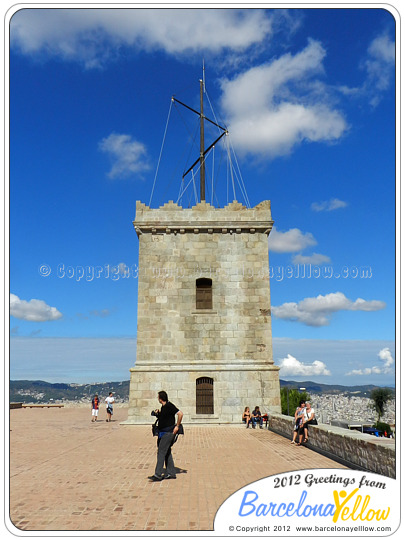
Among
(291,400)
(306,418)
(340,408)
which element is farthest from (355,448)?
(340,408)

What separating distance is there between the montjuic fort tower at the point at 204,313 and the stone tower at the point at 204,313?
46mm

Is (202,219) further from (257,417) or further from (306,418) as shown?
(306,418)

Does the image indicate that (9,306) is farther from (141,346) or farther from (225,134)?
(225,134)

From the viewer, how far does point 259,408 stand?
66.1 ft

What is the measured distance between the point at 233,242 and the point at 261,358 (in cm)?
586

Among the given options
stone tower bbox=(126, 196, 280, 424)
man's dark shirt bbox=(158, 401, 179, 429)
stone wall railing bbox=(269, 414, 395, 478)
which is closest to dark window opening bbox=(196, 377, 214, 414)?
stone tower bbox=(126, 196, 280, 424)

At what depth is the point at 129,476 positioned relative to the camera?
8.85m

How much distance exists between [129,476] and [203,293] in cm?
1311

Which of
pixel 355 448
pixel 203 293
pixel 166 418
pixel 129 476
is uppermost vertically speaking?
pixel 203 293

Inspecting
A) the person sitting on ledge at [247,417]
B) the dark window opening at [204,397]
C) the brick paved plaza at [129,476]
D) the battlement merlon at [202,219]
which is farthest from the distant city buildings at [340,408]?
the brick paved plaza at [129,476]

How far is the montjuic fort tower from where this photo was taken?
20.3 meters

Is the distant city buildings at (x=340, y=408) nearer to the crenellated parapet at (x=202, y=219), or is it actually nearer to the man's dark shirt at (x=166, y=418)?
the crenellated parapet at (x=202, y=219)

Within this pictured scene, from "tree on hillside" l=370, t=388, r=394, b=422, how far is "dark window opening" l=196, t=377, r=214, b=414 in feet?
126
